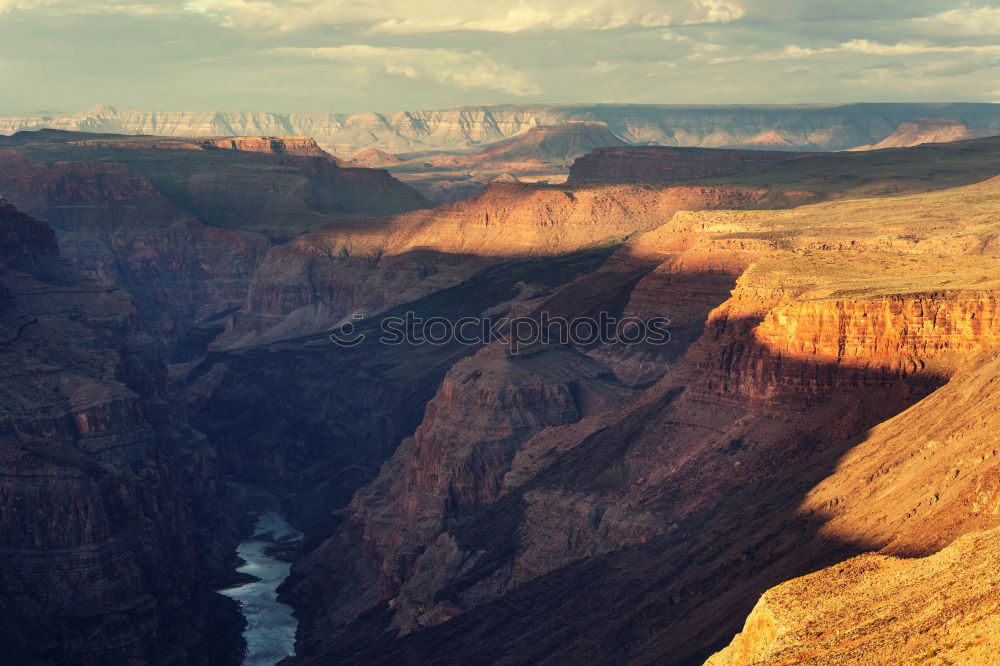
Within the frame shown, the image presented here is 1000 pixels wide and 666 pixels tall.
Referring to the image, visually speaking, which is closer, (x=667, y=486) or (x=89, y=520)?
(x=667, y=486)

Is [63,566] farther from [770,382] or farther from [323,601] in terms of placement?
Result: [770,382]

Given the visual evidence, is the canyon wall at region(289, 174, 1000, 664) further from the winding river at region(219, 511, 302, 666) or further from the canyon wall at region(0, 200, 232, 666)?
the canyon wall at region(0, 200, 232, 666)

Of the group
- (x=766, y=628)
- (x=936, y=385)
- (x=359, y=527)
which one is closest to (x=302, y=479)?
(x=359, y=527)

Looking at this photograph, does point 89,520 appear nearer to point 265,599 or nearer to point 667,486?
point 265,599

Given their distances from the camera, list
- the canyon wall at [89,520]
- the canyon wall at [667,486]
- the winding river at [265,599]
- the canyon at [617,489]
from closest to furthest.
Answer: the canyon at [617,489] → the canyon wall at [667,486] → the canyon wall at [89,520] → the winding river at [265,599]

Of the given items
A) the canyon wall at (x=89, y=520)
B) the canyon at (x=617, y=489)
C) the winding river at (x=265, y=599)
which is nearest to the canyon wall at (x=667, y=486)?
the canyon at (x=617, y=489)

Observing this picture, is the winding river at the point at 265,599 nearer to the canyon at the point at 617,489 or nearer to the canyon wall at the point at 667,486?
the canyon at the point at 617,489

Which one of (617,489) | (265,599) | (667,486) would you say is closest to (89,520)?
(265,599)

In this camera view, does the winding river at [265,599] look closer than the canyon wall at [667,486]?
No

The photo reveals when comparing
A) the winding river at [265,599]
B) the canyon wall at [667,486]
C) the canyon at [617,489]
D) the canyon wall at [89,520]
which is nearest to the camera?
the canyon at [617,489]
